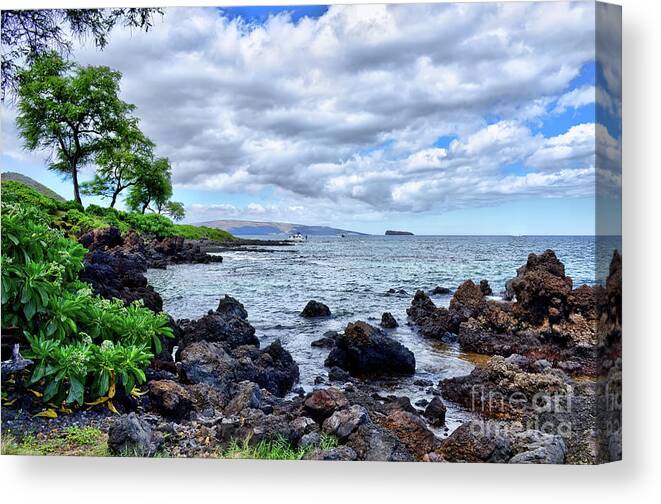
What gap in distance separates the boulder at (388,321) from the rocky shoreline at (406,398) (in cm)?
1

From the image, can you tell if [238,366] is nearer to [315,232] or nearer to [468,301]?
[315,232]

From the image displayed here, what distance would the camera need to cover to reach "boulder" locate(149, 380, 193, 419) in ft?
14.4

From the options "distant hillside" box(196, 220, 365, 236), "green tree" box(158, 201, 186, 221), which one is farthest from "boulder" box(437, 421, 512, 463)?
"green tree" box(158, 201, 186, 221)

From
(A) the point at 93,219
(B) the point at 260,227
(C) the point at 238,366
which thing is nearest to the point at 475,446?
(C) the point at 238,366

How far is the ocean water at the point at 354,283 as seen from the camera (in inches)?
176

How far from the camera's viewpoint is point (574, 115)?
4.18 metres

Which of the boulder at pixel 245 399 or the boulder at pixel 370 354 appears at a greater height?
the boulder at pixel 370 354

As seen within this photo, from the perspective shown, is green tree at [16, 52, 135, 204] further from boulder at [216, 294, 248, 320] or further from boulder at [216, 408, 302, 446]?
boulder at [216, 408, 302, 446]

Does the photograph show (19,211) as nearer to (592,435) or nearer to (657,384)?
(592,435)

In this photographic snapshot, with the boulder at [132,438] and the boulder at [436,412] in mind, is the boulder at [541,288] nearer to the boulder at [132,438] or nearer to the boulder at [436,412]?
the boulder at [436,412]

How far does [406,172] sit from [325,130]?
0.74 m

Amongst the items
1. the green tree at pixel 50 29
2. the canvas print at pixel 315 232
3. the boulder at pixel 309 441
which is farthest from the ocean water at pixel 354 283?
the green tree at pixel 50 29

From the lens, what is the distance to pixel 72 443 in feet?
14.3

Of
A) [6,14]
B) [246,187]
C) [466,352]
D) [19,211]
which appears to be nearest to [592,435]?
[466,352]
